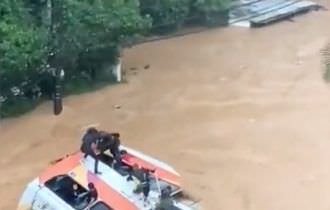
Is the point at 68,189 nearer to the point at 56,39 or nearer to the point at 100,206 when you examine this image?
the point at 100,206

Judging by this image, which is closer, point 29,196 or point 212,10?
point 29,196

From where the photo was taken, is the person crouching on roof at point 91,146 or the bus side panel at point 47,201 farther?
the person crouching on roof at point 91,146

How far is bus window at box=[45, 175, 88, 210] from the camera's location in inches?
303

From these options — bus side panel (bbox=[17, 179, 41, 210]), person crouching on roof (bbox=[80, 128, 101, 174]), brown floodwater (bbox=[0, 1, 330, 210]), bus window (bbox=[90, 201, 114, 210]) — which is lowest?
brown floodwater (bbox=[0, 1, 330, 210])

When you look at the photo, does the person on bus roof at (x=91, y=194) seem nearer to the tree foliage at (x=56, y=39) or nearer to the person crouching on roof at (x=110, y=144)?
the person crouching on roof at (x=110, y=144)

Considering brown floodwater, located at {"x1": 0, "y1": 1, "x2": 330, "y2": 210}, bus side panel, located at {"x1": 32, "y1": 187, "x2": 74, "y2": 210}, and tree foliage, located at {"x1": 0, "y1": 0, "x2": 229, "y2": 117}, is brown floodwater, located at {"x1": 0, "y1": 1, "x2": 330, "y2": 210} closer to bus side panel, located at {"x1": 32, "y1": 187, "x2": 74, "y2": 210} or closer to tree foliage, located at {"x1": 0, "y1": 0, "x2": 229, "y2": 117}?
tree foliage, located at {"x1": 0, "y1": 0, "x2": 229, "y2": 117}

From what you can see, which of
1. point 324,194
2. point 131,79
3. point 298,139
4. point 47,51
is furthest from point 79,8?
point 324,194

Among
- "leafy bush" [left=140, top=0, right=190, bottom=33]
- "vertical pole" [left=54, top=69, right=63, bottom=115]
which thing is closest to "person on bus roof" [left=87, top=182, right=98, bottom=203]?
"vertical pole" [left=54, top=69, right=63, bottom=115]

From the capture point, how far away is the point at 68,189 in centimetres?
780

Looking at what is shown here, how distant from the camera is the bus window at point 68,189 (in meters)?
7.69

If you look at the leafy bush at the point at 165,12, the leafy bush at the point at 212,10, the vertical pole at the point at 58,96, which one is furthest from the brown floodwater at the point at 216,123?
the leafy bush at the point at 212,10

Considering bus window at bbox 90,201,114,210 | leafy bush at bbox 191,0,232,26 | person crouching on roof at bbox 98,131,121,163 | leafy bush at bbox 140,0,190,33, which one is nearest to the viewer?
bus window at bbox 90,201,114,210

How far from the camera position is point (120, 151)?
7961mm

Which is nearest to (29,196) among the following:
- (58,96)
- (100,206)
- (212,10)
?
(100,206)
